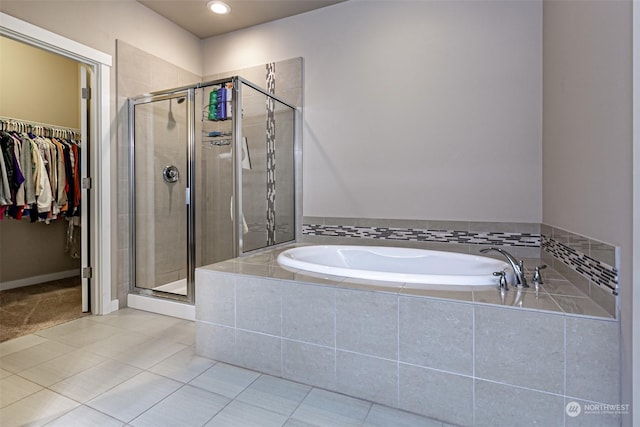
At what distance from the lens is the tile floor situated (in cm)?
134

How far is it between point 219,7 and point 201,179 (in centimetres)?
153

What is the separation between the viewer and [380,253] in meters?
2.36

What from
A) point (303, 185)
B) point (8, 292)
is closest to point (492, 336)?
point (303, 185)

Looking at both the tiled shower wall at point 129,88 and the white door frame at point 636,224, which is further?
the tiled shower wall at point 129,88

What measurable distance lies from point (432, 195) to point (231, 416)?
6.43 feet

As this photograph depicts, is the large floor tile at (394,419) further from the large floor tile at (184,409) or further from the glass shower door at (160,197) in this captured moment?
the glass shower door at (160,197)

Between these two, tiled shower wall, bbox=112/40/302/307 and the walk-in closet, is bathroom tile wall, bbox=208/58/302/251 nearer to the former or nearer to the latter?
tiled shower wall, bbox=112/40/302/307

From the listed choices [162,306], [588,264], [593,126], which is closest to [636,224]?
[588,264]

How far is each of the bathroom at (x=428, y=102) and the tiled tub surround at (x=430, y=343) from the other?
0.56 meters

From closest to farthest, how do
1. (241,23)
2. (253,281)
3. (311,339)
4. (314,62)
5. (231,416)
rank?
(231,416), (311,339), (253,281), (314,62), (241,23)

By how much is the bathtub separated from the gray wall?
18.1 inches

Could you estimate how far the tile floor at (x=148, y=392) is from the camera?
1.34 meters

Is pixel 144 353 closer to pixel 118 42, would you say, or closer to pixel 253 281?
pixel 253 281

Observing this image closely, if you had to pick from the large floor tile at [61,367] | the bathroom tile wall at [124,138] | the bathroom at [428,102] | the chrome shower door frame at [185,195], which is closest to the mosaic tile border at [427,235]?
the bathroom at [428,102]
